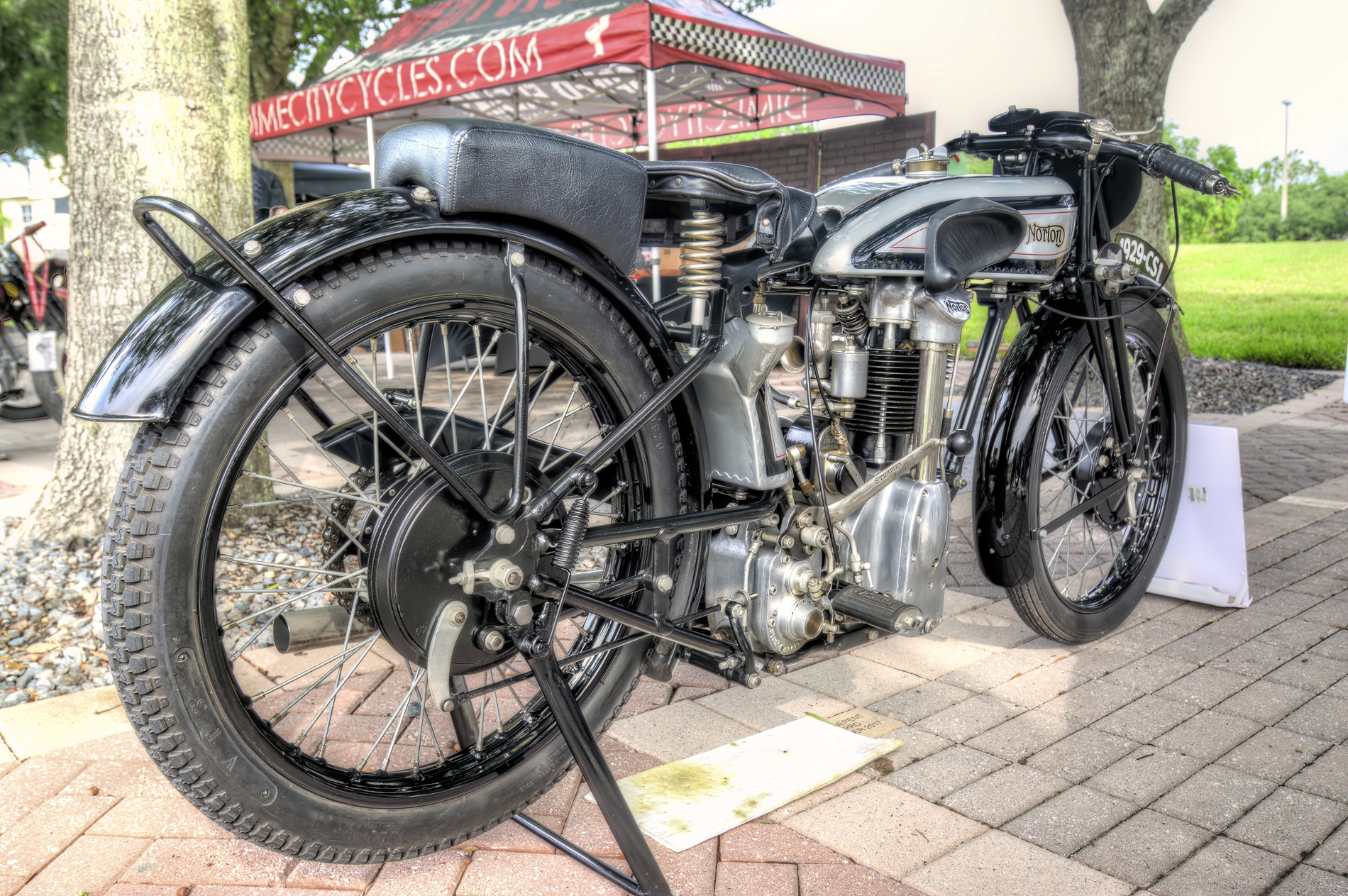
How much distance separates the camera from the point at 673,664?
2.01m

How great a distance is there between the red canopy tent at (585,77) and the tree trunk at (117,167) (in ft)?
9.89

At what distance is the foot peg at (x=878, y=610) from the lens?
201cm

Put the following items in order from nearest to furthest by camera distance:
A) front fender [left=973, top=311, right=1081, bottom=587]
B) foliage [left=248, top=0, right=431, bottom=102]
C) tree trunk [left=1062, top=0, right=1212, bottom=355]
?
1. front fender [left=973, top=311, right=1081, bottom=587]
2. tree trunk [left=1062, top=0, right=1212, bottom=355]
3. foliage [left=248, top=0, right=431, bottom=102]

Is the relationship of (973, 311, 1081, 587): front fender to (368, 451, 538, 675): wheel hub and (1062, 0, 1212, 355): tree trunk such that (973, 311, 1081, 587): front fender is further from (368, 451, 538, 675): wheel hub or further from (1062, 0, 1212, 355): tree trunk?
(1062, 0, 1212, 355): tree trunk

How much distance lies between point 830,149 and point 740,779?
29.5ft

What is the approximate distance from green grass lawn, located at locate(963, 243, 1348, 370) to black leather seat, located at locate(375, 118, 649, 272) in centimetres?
685

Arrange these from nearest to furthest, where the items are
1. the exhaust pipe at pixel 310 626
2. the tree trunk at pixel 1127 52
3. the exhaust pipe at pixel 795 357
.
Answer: the exhaust pipe at pixel 310 626
the exhaust pipe at pixel 795 357
the tree trunk at pixel 1127 52

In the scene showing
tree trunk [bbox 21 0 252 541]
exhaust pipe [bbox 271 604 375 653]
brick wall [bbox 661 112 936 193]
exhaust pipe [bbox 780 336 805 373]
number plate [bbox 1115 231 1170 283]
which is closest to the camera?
exhaust pipe [bbox 271 604 375 653]

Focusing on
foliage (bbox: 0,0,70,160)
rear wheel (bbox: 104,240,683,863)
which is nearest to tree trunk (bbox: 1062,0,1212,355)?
rear wheel (bbox: 104,240,683,863)

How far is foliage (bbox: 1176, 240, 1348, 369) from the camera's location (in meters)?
9.30

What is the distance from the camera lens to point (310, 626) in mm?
1832

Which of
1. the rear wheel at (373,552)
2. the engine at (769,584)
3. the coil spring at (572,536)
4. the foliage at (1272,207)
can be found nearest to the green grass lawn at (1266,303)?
Answer: the foliage at (1272,207)

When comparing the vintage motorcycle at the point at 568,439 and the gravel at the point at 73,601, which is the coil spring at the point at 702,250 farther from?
the gravel at the point at 73,601

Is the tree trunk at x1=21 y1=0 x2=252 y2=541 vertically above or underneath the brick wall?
underneath
